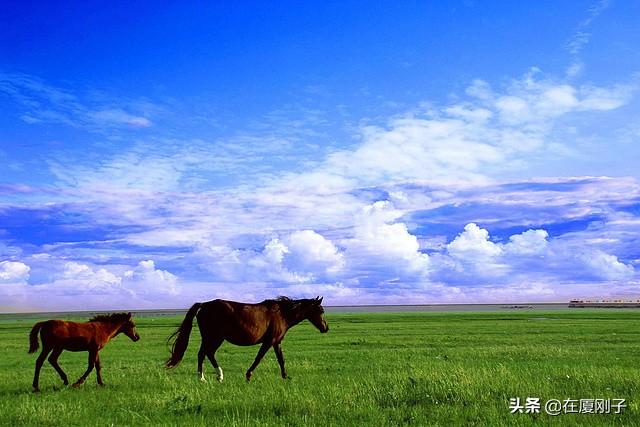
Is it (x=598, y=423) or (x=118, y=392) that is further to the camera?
(x=118, y=392)

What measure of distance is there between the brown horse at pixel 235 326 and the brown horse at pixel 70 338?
1803 millimetres

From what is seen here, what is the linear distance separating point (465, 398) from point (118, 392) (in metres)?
8.13

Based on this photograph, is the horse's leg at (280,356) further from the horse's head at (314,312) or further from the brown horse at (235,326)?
the horse's head at (314,312)

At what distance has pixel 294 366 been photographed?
1892cm

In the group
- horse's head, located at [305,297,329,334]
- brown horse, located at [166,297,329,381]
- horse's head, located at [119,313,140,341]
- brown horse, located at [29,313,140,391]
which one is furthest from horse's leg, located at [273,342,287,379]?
brown horse, located at [29,313,140,391]

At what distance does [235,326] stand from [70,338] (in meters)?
4.15

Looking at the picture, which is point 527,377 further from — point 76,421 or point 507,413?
point 76,421

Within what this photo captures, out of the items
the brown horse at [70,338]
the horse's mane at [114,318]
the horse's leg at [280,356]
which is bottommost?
the horse's leg at [280,356]

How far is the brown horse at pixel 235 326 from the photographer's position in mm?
14531

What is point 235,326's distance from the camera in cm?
1458

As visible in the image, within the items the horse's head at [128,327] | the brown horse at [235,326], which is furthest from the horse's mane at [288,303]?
the horse's head at [128,327]

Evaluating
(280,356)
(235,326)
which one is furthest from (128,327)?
(280,356)

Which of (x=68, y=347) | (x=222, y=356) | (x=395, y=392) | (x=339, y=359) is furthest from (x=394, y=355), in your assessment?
(x=68, y=347)

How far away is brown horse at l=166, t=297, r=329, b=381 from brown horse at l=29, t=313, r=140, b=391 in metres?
1.80
